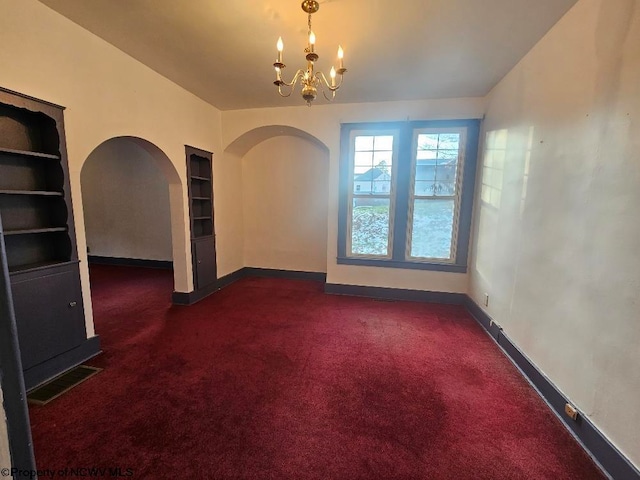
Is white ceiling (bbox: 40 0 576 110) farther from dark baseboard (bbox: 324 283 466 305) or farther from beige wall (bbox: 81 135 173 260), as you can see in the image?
beige wall (bbox: 81 135 173 260)

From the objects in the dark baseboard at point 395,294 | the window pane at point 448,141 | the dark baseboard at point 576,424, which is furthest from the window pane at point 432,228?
the dark baseboard at point 576,424

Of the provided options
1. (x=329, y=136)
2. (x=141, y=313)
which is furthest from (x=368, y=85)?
(x=141, y=313)

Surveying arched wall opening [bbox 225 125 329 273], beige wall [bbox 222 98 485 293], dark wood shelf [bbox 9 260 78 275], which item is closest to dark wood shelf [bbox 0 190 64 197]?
dark wood shelf [bbox 9 260 78 275]

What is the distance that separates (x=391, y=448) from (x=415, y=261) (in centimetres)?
278

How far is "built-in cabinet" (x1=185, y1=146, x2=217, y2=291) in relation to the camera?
3.94m

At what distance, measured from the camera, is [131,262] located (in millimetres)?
5969

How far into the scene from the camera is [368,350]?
109 inches

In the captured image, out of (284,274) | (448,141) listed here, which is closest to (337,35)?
(448,141)

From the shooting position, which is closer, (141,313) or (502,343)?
(502,343)

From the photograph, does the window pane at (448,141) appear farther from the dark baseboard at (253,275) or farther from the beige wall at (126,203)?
the beige wall at (126,203)

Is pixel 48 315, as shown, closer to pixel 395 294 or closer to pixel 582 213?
pixel 395 294

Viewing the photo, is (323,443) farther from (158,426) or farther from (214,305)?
(214,305)

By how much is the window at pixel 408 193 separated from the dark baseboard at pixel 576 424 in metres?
1.47

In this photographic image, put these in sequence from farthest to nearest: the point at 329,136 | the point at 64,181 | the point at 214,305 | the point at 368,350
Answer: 1. the point at 329,136
2. the point at 214,305
3. the point at 368,350
4. the point at 64,181
